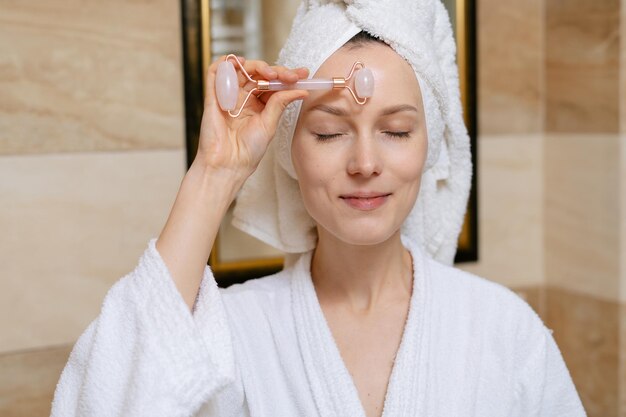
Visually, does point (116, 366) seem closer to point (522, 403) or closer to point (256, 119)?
point (256, 119)

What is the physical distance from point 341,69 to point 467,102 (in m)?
0.79

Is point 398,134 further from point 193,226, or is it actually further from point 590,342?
point 590,342

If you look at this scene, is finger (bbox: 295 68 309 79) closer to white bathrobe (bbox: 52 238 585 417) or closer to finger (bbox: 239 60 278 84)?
finger (bbox: 239 60 278 84)

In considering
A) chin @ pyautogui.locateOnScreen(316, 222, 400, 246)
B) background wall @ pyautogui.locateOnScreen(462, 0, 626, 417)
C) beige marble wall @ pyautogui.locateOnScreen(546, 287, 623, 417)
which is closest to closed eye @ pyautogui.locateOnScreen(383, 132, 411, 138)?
chin @ pyautogui.locateOnScreen(316, 222, 400, 246)

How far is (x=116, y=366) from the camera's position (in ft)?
3.51

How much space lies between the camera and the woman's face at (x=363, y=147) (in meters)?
1.20

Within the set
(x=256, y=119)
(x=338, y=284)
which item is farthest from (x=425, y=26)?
(x=338, y=284)

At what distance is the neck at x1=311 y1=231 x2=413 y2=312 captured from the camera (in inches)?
53.4

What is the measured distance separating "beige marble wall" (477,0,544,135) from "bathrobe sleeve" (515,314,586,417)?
0.73 meters

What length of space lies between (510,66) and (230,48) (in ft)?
2.30

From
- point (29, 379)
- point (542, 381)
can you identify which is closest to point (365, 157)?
point (542, 381)

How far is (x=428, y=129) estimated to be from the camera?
1.30 metres

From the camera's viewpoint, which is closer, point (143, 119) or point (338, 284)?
point (338, 284)

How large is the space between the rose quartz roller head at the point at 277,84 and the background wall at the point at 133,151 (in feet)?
1.75
